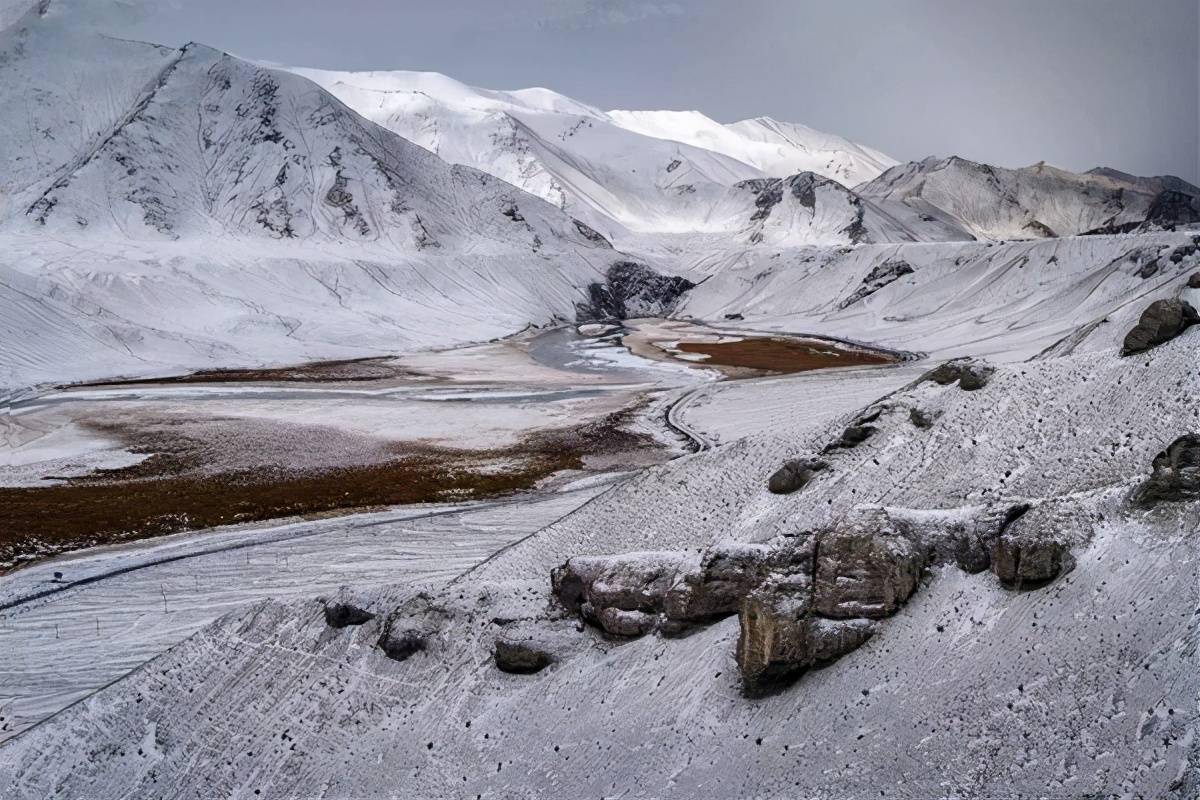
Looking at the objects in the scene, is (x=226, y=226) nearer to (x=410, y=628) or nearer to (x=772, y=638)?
(x=410, y=628)

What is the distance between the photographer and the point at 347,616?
25.0 metres

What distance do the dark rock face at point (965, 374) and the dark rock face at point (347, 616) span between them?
20976 mm

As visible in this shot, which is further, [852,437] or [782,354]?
[782,354]

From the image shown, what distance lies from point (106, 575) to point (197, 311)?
7561cm

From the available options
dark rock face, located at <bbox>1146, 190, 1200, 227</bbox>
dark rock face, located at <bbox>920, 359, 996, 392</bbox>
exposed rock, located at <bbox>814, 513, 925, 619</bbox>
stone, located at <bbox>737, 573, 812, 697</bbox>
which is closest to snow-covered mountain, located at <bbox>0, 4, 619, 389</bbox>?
dark rock face, located at <bbox>920, 359, 996, 392</bbox>

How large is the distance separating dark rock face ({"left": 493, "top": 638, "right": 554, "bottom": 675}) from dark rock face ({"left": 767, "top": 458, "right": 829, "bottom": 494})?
1085 centimetres

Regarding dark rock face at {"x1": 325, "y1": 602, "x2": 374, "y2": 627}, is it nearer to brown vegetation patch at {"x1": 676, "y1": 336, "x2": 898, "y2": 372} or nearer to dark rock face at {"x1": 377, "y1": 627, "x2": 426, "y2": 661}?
dark rock face at {"x1": 377, "y1": 627, "x2": 426, "y2": 661}

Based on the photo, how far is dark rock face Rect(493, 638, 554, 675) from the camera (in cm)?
2194

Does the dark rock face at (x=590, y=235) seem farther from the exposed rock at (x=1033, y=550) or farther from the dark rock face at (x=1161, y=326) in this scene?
the exposed rock at (x=1033, y=550)

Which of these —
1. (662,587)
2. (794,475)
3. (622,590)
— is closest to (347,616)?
(622,590)

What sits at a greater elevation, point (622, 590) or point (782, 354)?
point (782, 354)

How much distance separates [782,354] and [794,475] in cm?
5930

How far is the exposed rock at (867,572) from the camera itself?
62.3 feet

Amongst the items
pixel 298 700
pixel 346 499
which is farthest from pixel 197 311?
pixel 298 700
